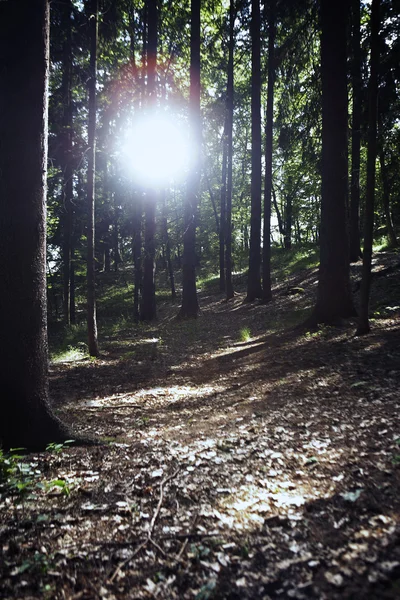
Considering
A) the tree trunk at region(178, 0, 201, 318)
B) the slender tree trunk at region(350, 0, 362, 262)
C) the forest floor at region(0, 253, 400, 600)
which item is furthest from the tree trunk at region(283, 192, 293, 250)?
the forest floor at region(0, 253, 400, 600)

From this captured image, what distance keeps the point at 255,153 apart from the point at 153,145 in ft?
17.2

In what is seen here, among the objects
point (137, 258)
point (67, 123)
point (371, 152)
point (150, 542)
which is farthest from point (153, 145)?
point (150, 542)

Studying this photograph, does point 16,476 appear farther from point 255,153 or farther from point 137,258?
point 255,153

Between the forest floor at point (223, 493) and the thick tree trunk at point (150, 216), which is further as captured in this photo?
the thick tree trunk at point (150, 216)

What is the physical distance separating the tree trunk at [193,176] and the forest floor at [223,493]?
337 inches

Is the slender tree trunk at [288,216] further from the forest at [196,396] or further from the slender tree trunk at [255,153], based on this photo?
the forest at [196,396]

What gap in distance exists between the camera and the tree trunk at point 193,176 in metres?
14.7

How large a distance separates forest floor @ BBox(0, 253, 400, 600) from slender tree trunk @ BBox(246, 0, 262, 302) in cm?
1021

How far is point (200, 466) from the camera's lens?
3.90 meters

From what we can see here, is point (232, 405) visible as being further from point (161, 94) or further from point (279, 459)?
point (161, 94)

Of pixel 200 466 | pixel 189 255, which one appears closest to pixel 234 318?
pixel 189 255

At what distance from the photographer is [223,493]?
11.0 feet

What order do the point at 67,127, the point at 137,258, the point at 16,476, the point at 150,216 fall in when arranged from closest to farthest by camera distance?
1. the point at 16,476
2. the point at 67,127
3. the point at 150,216
4. the point at 137,258

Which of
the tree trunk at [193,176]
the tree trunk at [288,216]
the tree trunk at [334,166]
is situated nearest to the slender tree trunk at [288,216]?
the tree trunk at [288,216]
